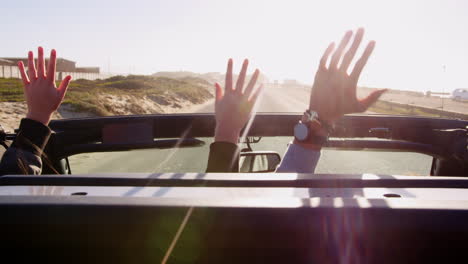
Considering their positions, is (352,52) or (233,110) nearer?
(352,52)

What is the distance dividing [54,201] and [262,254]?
0.55 meters

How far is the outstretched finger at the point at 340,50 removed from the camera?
168 cm

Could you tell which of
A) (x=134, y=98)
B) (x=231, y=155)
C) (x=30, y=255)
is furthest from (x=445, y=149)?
(x=134, y=98)

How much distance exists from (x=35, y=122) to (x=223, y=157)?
89cm

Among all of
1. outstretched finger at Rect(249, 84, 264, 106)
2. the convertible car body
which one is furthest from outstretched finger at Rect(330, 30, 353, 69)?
the convertible car body

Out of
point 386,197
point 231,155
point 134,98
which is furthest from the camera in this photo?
point 134,98

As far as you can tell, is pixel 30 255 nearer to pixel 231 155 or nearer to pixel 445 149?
pixel 231 155

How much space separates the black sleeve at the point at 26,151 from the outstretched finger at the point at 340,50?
1.32m

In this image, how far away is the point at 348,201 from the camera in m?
1.04

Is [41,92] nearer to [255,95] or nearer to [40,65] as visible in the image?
[40,65]

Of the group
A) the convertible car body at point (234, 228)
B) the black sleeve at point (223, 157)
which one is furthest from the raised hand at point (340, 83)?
the convertible car body at point (234, 228)

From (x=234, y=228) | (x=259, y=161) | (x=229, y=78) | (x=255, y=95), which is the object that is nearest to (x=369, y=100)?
(x=255, y=95)

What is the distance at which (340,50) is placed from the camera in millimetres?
1686

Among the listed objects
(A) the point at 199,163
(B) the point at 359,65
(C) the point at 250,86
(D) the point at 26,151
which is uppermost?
(B) the point at 359,65
